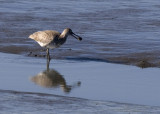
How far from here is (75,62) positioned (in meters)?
14.3

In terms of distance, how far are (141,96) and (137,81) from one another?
1.31 m

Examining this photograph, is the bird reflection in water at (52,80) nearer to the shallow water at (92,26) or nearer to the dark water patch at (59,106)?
the dark water patch at (59,106)

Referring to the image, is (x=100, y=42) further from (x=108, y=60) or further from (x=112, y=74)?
(x=112, y=74)

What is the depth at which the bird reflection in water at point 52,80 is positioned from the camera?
11703 millimetres

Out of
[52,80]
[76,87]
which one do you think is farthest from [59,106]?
[52,80]

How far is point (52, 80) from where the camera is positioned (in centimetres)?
1232

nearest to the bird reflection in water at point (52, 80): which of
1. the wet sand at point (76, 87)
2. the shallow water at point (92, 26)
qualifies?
the wet sand at point (76, 87)

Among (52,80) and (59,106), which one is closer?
(59,106)

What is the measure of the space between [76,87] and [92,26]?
304 inches

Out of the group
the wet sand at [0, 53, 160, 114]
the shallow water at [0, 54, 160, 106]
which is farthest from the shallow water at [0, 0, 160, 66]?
the wet sand at [0, 53, 160, 114]

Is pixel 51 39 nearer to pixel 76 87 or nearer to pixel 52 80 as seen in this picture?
pixel 52 80

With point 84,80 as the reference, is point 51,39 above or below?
above

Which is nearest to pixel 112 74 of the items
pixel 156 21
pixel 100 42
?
pixel 100 42

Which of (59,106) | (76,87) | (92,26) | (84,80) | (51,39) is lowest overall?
(59,106)
